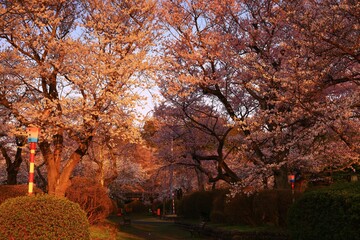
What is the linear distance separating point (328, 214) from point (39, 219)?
6954 mm

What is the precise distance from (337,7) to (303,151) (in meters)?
7.48

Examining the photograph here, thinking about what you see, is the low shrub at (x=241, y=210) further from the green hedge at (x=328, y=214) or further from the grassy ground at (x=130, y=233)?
the green hedge at (x=328, y=214)

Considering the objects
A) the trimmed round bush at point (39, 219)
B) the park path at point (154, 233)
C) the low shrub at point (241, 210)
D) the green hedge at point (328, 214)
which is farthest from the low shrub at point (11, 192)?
the low shrub at point (241, 210)

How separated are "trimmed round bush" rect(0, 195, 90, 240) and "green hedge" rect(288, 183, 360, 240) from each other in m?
5.97

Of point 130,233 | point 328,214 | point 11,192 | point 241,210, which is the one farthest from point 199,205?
point 328,214

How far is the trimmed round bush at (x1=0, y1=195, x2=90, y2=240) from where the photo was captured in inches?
366

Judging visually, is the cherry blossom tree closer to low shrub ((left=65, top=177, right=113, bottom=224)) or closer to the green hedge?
low shrub ((left=65, top=177, right=113, bottom=224))

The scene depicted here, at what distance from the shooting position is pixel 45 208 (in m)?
9.52

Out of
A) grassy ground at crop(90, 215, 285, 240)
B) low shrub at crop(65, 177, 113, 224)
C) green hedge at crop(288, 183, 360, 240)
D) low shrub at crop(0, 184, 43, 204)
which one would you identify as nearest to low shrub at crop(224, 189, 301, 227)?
grassy ground at crop(90, 215, 285, 240)

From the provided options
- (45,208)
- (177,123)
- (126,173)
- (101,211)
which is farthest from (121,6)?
(126,173)

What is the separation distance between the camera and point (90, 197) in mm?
19047

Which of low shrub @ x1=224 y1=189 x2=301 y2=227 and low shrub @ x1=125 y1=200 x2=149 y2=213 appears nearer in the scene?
low shrub @ x1=224 y1=189 x2=301 y2=227

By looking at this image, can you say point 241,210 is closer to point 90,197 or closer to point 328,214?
point 90,197

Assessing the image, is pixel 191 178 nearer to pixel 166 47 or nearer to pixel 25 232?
pixel 166 47
